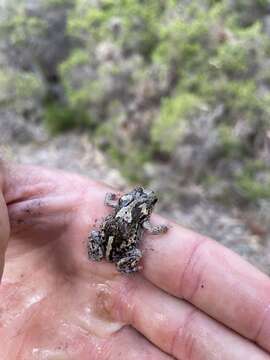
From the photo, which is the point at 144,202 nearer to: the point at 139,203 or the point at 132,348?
the point at 139,203

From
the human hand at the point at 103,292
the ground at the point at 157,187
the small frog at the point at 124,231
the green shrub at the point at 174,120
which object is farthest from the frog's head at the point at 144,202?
the green shrub at the point at 174,120

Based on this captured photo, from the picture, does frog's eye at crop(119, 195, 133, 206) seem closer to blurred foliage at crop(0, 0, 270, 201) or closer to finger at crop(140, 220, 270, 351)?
finger at crop(140, 220, 270, 351)

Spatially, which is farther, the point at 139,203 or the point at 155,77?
the point at 155,77

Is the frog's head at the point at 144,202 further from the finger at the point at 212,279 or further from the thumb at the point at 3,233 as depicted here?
the thumb at the point at 3,233

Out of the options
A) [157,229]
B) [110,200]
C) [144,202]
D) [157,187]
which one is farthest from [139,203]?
[157,187]

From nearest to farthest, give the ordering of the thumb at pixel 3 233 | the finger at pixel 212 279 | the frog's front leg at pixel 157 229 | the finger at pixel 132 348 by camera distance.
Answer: the thumb at pixel 3 233
the finger at pixel 212 279
the finger at pixel 132 348
the frog's front leg at pixel 157 229

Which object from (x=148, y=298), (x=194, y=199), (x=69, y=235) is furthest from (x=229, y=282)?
(x=194, y=199)

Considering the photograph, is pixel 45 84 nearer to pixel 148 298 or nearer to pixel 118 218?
pixel 118 218

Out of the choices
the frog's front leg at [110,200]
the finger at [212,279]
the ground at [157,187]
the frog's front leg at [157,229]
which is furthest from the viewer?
the ground at [157,187]
